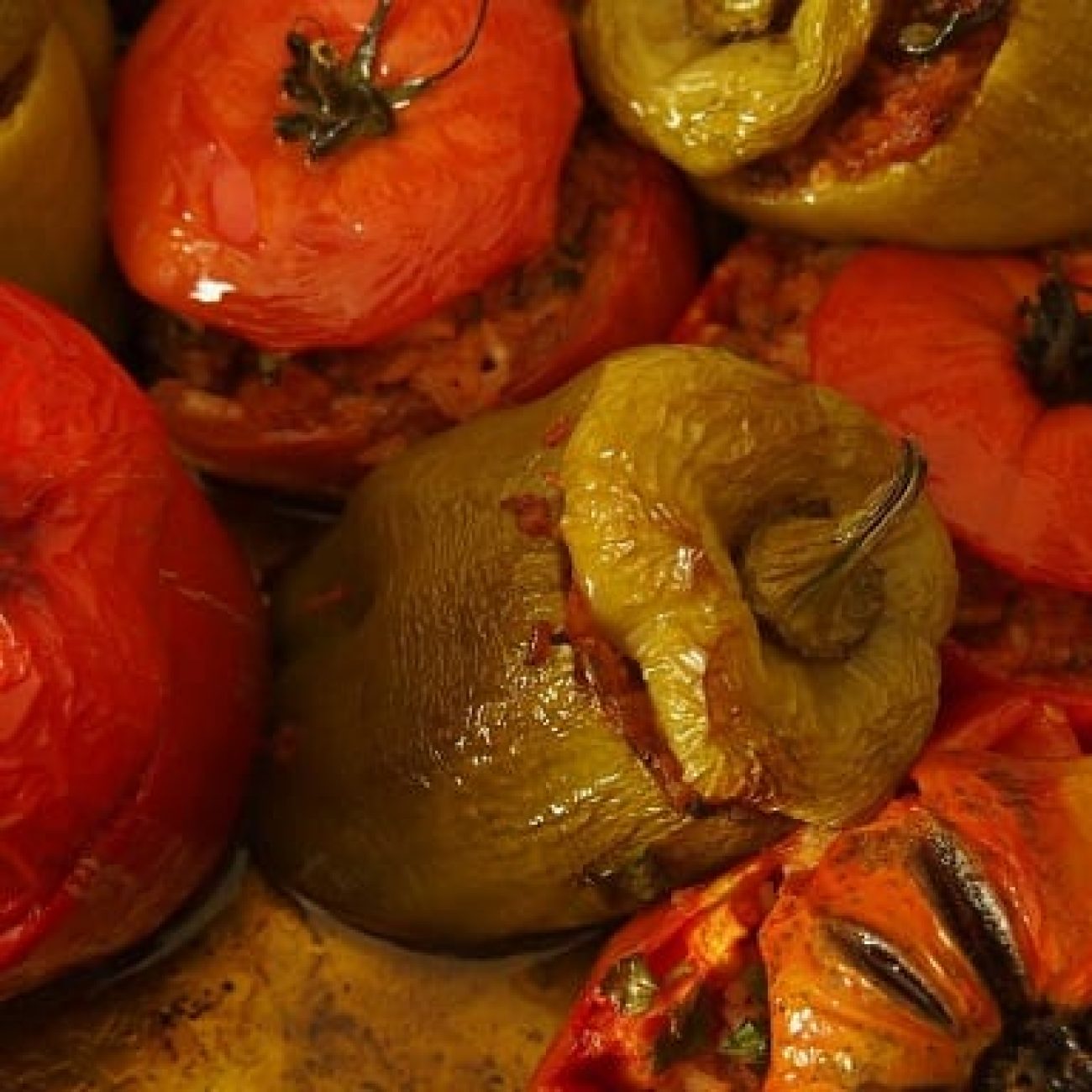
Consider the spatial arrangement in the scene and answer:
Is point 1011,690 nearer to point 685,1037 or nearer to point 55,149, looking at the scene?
point 685,1037

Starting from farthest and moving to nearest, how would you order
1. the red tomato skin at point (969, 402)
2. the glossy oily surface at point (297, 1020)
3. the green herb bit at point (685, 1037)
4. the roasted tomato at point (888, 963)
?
the glossy oily surface at point (297, 1020) → the red tomato skin at point (969, 402) → the green herb bit at point (685, 1037) → the roasted tomato at point (888, 963)

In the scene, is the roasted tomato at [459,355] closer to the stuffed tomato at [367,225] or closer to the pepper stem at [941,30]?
the stuffed tomato at [367,225]

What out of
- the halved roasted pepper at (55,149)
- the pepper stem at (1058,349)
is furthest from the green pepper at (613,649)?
the halved roasted pepper at (55,149)

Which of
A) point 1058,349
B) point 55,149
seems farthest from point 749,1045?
point 55,149

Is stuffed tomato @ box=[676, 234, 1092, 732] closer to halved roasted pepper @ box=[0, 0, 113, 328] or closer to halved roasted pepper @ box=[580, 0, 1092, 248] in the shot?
halved roasted pepper @ box=[580, 0, 1092, 248]

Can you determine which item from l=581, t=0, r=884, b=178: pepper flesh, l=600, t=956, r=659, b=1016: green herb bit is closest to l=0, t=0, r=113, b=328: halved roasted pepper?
l=581, t=0, r=884, b=178: pepper flesh

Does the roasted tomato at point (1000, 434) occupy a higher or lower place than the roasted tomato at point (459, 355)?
lower

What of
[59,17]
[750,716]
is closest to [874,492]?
[750,716]

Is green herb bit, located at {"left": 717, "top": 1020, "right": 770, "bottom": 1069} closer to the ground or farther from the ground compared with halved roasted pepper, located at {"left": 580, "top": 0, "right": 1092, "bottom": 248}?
closer to the ground
